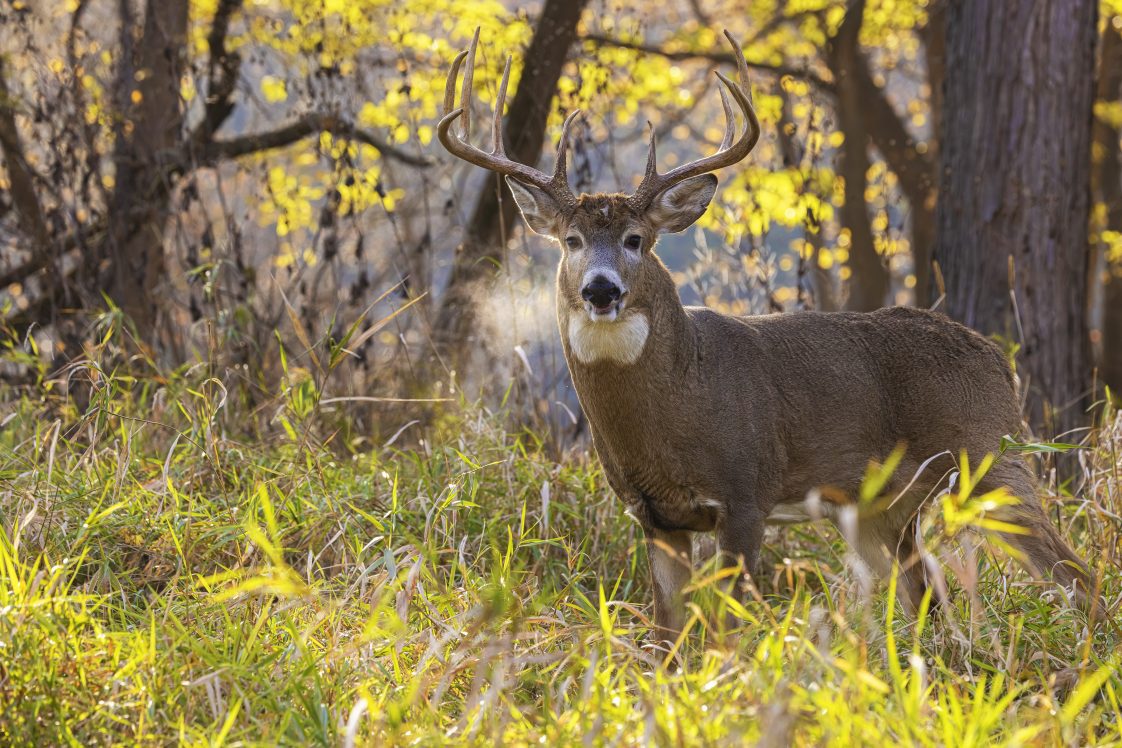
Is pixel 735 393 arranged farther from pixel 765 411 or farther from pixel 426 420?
pixel 426 420

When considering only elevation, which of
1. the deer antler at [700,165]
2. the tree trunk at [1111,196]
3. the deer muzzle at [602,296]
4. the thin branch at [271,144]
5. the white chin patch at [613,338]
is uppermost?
the deer antler at [700,165]

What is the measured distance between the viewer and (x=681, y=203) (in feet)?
16.6

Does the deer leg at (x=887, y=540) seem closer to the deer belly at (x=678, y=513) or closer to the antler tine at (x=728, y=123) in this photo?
the deer belly at (x=678, y=513)

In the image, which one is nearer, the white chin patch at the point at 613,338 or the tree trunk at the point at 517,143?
the white chin patch at the point at 613,338

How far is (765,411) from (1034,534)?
1.10 m

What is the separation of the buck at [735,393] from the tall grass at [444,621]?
236mm

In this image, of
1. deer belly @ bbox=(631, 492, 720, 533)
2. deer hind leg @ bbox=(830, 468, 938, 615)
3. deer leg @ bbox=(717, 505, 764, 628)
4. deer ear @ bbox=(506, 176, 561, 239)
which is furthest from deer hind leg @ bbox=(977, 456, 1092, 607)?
deer ear @ bbox=(506, 176, 561, 239)

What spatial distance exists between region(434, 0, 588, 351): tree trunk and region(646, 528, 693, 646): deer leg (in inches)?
126

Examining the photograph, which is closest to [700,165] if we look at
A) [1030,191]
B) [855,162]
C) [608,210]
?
[608,210]

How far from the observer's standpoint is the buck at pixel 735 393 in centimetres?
457

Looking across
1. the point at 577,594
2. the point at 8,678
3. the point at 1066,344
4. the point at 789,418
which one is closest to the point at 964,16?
the point at 1066,344

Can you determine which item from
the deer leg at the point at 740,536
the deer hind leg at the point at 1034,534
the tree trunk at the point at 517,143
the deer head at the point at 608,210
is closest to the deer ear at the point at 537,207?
the deer head at the point at 608,210

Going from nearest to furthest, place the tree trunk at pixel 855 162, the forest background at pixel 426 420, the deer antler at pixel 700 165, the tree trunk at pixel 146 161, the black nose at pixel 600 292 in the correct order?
the forest background at pixel 426 420
the black nose at pixel 600 292
the deer antler at pixel 700 165
the tree trunk at pixel 146 161
the tree trunk at pixel 855 162

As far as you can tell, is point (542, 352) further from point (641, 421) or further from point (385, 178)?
point (385, 178)
